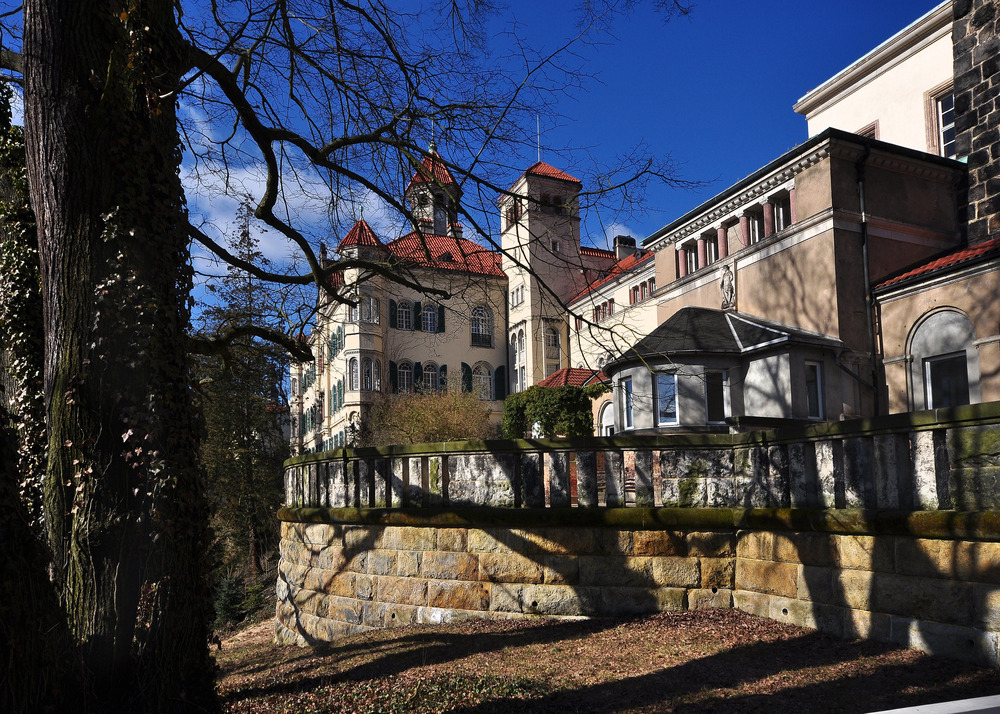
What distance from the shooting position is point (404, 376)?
4212 cm

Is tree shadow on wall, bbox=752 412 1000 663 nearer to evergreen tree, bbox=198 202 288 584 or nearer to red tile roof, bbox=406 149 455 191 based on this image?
red tile roof, bbox=406 149 455 191

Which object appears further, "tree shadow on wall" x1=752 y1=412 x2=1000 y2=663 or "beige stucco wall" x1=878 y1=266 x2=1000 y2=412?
"beige stucco wall" x1=878 y1=266 x2=1000 y2=412

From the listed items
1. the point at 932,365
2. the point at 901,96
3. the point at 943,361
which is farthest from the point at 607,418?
the point at 901,96

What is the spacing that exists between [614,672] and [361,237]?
5.40 metres

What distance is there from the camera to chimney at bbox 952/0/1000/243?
15039mm

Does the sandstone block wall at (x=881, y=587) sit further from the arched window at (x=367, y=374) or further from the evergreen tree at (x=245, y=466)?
the arched window at (x=367, y=374)

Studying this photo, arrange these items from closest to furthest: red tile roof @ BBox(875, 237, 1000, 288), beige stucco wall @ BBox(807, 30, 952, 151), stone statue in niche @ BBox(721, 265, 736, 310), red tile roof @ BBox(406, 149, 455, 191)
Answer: red tile roof @ BBox(406, 149, 455, 191), red tile roof @ BBox(875, 237, 1000, 288), stone statue in niche @ BBox(721, 265, 736, 310), beige stucco wall @ BBox(807, 30, 952, 151)

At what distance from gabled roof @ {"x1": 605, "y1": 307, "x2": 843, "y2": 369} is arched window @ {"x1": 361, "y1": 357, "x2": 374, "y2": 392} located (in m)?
22.5

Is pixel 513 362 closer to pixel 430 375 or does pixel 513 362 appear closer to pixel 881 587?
pixel 430 375

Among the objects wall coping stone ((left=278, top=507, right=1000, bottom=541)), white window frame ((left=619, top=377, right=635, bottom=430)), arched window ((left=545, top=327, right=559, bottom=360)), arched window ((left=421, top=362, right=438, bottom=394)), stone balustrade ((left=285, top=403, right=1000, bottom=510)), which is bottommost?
wall coping stone ((left=278, top=507, right=1000, bottom=541))

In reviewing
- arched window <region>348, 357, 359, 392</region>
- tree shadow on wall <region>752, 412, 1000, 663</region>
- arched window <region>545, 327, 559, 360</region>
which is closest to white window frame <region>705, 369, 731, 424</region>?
tree shadow on wall <region>752, 412, 1000, 663</region>

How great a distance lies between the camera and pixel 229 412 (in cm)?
2027

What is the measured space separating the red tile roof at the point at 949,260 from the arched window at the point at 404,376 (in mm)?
28373

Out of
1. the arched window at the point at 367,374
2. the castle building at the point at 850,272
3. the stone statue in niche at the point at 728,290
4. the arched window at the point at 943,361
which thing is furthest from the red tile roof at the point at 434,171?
the arched window at the point at 367,374
